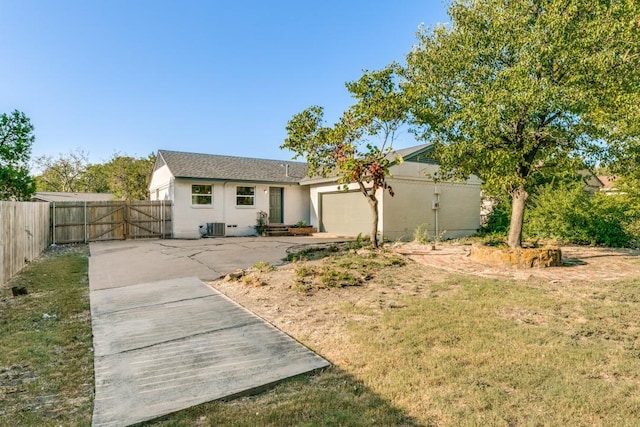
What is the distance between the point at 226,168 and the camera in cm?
1973

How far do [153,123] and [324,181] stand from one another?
51.8 feet

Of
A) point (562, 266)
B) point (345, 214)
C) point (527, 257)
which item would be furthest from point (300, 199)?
point (562, 266)

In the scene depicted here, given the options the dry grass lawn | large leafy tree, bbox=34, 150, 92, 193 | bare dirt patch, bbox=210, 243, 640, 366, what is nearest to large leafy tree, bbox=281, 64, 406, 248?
bare dirt patch, bbox=210, 243, 640, 366

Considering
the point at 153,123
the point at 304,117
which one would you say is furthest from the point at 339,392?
the point at 153,123

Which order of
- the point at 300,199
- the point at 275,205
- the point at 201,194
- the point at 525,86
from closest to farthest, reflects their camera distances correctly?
the point at 525,86 → the point at 201,194 → the point at 275,205 → the point at 300,199

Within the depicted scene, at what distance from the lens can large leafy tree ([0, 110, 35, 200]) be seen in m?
13.7

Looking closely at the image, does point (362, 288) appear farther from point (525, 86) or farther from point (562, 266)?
point (562, 266)

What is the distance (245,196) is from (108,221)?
6.46 metres

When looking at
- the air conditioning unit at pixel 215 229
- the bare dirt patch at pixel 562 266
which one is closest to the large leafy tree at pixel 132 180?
the air conditioning unit at pixel 215 229

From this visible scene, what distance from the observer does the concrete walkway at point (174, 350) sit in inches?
117

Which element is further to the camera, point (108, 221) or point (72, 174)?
point (72, 174)

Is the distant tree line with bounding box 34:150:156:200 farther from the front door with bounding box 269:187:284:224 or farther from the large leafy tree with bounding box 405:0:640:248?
the large leafy tree with bounding box 405:0:640:248

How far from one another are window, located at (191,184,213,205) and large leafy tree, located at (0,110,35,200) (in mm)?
6287

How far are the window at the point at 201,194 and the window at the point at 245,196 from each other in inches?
54.6
